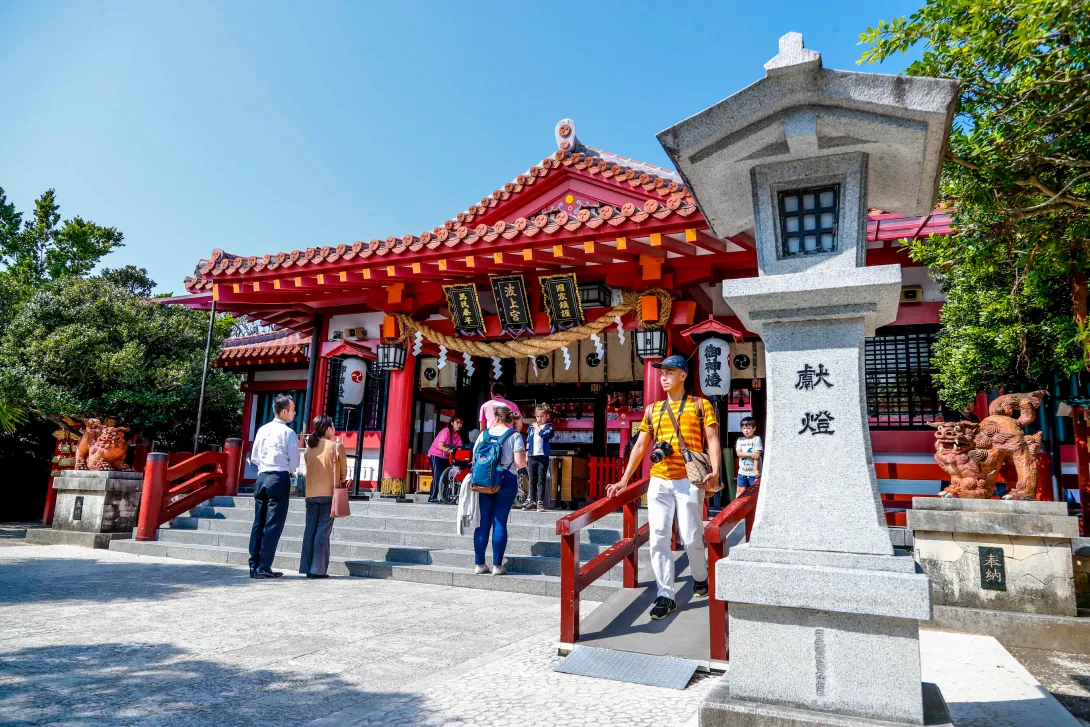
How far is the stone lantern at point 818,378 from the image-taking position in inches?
107

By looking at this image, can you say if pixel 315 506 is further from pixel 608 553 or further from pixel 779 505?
pixel 779 505

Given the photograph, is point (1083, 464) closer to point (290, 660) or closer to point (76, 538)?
point (290, 660)

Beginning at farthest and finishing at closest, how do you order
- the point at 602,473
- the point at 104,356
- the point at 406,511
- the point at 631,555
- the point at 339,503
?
the point at 104,356 < the point at 602,473 < the point at 406,511 < the point at 339,503 < the point at 631,555

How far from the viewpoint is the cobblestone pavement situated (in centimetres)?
298

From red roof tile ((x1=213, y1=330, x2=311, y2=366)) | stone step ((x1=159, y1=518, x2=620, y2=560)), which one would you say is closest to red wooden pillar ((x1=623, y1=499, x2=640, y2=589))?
stone step ((x1=159, y1=518, x2=620, y2=560))

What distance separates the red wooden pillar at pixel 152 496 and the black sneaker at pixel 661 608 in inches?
287

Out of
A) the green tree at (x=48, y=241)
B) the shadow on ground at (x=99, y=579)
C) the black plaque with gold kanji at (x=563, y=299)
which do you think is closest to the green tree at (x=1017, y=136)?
the black plaque with gold kanji at (x=563, y=299)

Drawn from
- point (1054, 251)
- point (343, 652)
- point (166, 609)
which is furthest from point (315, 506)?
point (1054, 251)

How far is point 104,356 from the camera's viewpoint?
463 inches

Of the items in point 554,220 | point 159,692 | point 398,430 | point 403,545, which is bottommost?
point 159,692

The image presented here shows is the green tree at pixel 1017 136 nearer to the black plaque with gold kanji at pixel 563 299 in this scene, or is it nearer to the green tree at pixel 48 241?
the black plaque with gold kanji at pixel 563 299

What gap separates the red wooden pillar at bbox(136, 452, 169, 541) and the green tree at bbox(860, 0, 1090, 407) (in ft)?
30.2

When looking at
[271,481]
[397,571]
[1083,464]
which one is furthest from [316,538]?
[1083,464]

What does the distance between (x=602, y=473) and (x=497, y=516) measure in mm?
4096
